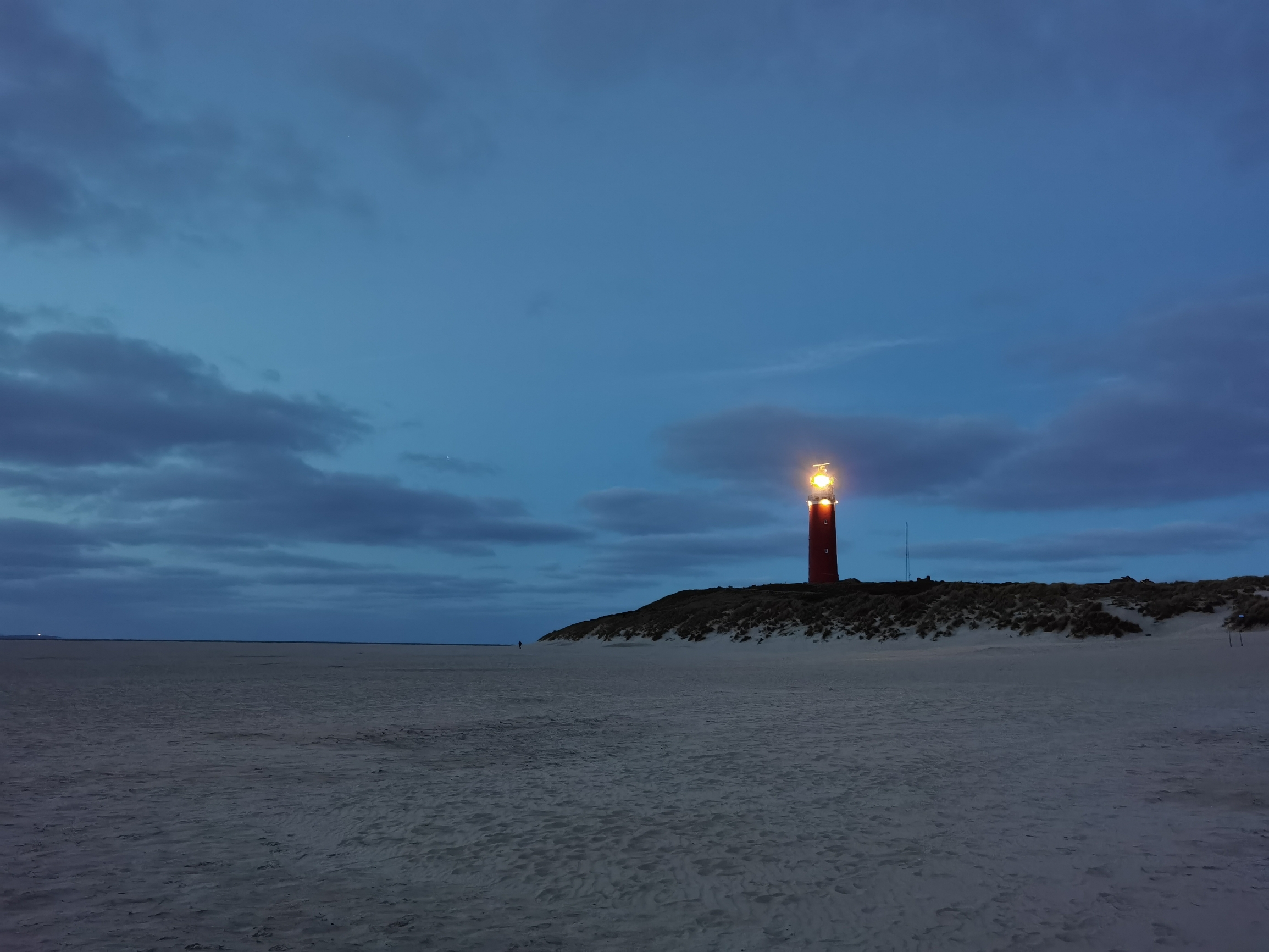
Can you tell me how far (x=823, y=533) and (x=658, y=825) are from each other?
60.4 m

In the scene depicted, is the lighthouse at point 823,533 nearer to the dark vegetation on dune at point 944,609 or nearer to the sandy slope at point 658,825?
the dark vegetation on dune at point 944,609

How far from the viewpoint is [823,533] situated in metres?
66.5

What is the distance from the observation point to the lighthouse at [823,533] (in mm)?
65750

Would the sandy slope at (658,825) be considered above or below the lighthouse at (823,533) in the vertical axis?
below

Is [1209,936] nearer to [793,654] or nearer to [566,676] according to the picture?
[566,676]

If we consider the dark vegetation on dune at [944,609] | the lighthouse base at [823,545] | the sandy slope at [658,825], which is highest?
the lighthouse base at [823,545]

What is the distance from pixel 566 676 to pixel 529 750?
17.2 metres

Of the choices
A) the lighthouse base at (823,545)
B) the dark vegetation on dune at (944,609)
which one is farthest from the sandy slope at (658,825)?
the lighthouse base at (823,545)

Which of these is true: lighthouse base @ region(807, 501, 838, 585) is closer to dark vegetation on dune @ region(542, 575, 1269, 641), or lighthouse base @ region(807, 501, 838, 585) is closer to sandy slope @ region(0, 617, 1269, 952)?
dark vegetation on dune @ region(542, 575, 1269, 641)

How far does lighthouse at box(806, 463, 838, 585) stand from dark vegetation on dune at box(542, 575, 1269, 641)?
4145mm

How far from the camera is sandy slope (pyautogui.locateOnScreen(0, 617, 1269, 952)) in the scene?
5.54 m

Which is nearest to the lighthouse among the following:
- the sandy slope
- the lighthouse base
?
the lighthouse base

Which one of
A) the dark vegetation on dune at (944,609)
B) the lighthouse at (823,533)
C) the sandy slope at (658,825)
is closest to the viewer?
the sandy slope at (658,825)

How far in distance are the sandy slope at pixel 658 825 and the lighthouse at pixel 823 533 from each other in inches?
1910
